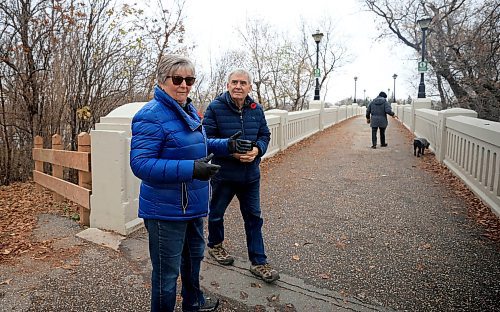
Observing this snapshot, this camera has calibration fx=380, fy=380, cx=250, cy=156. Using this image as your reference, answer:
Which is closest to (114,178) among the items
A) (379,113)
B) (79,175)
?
(79,175)

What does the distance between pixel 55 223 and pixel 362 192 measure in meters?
4.88

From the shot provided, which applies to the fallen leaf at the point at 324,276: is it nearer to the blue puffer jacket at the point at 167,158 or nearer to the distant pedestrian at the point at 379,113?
the blue puffer jacket at the point at 167,158

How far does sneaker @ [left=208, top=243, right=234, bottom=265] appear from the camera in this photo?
3.75m

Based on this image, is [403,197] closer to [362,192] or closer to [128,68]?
[362,192]

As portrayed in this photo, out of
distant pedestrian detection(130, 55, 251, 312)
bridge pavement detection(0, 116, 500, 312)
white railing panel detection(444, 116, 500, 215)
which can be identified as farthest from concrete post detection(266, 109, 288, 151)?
distant pedestrian detection(130, 55, 251, 312)

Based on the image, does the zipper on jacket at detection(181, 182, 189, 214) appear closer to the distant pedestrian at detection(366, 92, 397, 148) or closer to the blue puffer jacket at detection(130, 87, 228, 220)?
the blue puffer jacket at detection(130, 87, 228, 220)

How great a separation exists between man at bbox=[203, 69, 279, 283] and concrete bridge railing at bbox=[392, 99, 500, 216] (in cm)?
351

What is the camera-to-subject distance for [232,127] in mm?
3514

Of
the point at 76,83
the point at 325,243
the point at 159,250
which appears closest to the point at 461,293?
the point at 325,243

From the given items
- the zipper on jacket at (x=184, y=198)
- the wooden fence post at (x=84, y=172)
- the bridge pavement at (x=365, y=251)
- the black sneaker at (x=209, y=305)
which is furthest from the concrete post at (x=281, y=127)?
the zipper on jacket at (x=184, y=198)

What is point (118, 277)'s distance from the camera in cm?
346

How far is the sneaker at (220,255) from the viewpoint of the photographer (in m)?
3.75

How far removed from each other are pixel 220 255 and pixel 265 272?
566mm

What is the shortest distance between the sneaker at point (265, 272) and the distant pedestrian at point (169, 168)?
1.10 m
